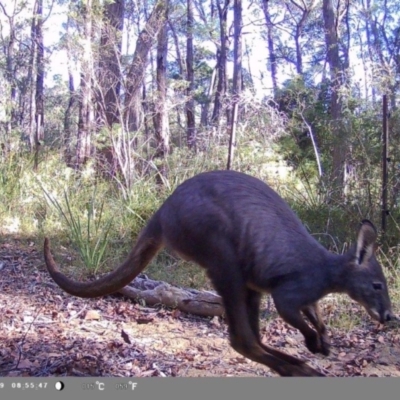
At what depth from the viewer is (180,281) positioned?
236 inches

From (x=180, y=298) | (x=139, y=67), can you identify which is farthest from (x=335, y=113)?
(x=180, y=298)

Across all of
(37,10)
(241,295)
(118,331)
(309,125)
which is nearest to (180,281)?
(118,331)

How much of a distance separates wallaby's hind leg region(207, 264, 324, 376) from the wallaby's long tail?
0.53m

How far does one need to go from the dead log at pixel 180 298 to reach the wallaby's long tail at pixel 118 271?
1607mm

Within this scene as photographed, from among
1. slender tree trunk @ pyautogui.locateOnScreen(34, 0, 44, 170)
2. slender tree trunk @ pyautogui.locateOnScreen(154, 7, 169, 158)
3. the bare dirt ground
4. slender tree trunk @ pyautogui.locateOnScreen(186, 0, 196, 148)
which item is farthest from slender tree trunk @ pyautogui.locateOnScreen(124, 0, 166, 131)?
the bare dirt ground

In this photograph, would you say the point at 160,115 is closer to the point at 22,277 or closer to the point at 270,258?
the point at 22,277

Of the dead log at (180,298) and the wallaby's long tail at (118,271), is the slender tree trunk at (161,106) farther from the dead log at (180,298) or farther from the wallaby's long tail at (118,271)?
the wallaby's long tail at (118,271)

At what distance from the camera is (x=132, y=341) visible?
4402 millimetres

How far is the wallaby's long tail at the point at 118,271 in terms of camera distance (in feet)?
11.2

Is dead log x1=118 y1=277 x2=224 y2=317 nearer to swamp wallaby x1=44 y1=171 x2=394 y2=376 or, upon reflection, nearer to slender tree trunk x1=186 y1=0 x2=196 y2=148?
swamp wallaby x1=44 y1=171 x2=394 y2=376

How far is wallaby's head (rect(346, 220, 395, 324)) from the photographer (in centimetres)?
299

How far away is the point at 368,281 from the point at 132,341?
2.07 meters
